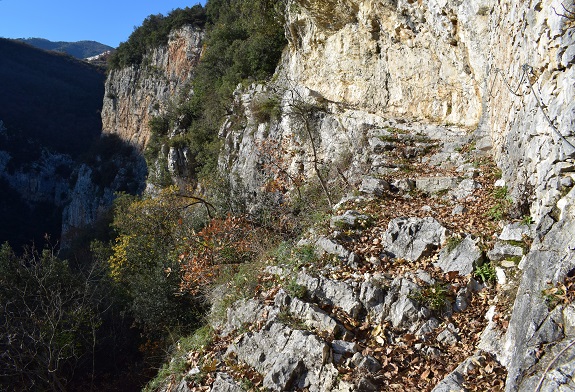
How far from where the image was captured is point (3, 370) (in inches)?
329

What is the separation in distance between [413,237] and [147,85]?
3407 centimetres

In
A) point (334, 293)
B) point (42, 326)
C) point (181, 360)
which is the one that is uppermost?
point (334, 293)

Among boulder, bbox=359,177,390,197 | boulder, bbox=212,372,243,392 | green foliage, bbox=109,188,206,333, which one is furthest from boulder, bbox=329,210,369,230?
green foliage, bbox=109,188,206,333

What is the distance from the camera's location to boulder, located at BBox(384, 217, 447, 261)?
5.86m

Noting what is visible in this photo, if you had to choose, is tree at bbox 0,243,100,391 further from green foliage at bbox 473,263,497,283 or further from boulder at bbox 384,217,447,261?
green foliage at bbox 473,263,497,283

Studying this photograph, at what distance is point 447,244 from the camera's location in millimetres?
5660

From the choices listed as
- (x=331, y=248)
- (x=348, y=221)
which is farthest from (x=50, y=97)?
(x=331, y=248)

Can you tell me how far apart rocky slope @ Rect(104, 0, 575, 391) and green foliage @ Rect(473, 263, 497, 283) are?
2cm

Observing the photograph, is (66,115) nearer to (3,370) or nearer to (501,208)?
(3,370)

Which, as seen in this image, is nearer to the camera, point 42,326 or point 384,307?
point 384,307

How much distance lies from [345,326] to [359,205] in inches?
120

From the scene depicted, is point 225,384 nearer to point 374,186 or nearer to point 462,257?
point 462,257

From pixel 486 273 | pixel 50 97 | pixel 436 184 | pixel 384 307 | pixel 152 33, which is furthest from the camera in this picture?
pixel 50 97

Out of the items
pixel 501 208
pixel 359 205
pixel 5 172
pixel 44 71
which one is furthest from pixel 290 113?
pixel 44 71
